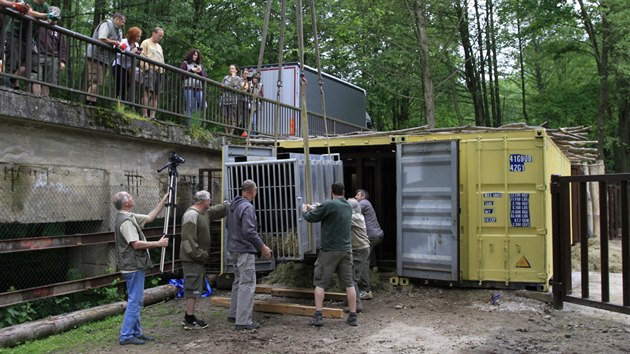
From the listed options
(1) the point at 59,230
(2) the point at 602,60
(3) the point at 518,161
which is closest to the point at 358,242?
(3) the point at 518,161

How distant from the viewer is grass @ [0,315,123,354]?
5.87 m

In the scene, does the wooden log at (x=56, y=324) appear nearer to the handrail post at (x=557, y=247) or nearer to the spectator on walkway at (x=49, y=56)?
the spectator on walkway at (x=49, y=56)

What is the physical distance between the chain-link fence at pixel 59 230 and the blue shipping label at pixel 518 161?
20.1 ft

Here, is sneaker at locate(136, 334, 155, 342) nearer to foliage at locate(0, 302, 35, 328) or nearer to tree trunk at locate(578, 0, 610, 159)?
foliage at locate(0, 302, 35, 328)

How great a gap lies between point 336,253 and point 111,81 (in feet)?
15.4

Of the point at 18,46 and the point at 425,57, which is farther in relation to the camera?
the point at 425,57

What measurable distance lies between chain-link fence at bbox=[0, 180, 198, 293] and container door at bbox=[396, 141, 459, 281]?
14.4ft

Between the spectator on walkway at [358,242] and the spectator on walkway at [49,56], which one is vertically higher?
the spectator on walkway at [49,56]

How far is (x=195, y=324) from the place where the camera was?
6.71 meters

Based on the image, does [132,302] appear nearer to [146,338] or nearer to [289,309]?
[146,338]

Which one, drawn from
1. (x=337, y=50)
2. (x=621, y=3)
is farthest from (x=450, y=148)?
(x=337, y=50)

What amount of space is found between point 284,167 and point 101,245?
3767 millimetres

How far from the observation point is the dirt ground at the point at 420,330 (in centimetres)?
584

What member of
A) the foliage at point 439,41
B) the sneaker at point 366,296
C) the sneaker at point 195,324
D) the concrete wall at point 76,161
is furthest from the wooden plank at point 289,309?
the foliage at point 439,41
